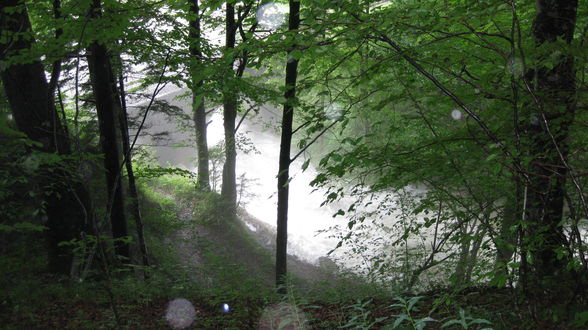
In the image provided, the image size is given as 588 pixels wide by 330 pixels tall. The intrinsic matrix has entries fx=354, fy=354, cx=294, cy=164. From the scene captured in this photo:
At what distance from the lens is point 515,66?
228 cm

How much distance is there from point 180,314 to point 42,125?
13.5 feet

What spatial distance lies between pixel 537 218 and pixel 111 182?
22.2 ft

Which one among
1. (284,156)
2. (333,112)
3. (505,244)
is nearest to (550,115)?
(505,244)

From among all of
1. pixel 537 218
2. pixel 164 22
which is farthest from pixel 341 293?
pixel 164 22

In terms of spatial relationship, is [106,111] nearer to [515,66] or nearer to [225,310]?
[225,310]

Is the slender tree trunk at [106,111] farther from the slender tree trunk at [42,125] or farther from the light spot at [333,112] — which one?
the light spot at [333,112]

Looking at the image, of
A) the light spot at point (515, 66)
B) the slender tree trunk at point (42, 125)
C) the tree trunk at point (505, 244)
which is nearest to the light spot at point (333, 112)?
the light spot at point (515, 66)

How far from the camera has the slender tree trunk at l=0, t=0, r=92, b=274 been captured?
19.3 feet

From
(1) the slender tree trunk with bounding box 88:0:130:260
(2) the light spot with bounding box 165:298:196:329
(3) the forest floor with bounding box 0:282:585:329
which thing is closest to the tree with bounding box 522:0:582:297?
(3) the forest floor with bounding box 0:282:585:329

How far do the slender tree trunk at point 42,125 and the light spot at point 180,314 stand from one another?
197 centimetres

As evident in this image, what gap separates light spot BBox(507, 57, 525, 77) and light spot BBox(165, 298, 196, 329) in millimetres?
4435

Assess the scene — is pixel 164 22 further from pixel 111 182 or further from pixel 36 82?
pixel 111 182

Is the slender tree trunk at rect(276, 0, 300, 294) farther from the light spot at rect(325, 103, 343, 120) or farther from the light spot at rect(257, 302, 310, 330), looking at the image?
the light spot at rect(325, 103, 343, 120)

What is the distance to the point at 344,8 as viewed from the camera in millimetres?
2490
